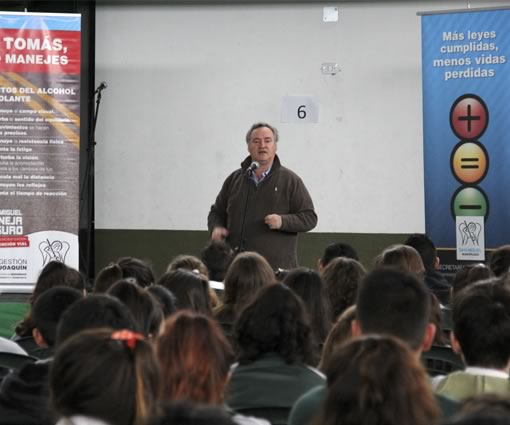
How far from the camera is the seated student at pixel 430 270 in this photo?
16.6ft

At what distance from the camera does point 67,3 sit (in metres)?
9.13

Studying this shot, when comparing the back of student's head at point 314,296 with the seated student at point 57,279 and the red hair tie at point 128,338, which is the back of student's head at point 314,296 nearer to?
the seated student at point 57,279

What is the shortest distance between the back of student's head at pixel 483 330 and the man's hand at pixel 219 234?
308 cm

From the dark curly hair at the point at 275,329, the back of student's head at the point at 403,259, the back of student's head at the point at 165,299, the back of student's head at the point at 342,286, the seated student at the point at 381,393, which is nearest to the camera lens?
the seated student at the point at 381,393

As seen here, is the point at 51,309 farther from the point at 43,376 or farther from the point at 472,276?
the point at 472,276

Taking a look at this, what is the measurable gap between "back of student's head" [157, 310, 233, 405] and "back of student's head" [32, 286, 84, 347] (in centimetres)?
88

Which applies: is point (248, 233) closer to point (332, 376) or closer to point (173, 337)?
point (173, 337)

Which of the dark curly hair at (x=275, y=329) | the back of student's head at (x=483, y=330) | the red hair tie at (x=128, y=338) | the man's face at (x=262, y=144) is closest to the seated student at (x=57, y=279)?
the dark curly hair at (x=275, y=329)

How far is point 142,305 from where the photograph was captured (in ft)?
10.2

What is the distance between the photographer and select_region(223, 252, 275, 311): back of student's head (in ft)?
13.0

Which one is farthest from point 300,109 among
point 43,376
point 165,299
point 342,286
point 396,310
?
point 43,376

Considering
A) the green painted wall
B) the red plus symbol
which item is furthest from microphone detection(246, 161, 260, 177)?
the green painted wall

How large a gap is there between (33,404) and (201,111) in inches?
276

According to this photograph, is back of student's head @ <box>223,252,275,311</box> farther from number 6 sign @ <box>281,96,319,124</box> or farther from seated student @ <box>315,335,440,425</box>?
number 6 sign @ <box>281,96,319,124</box>
